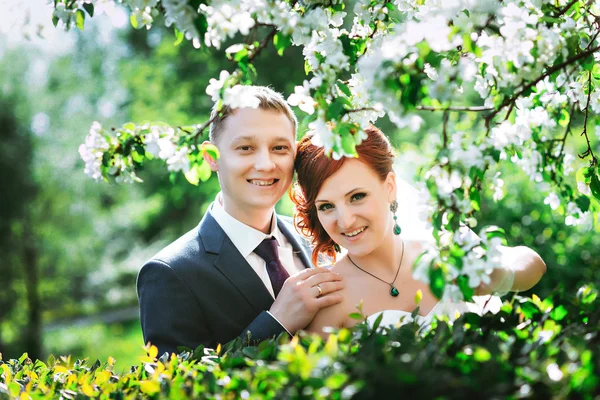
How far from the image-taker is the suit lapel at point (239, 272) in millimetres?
3625

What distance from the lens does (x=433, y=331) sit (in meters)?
2.40

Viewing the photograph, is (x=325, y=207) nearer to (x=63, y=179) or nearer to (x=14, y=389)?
(x=14, y=389)

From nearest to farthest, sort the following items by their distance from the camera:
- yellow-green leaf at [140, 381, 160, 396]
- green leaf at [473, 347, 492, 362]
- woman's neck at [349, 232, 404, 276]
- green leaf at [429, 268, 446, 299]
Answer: green leaf at [473, 347, 492, 362], green leaf at [429, 268, 446, 299], yellow-green leaf at [140, 381, 160, 396], woman's neck at [349, 232, 404, 276]

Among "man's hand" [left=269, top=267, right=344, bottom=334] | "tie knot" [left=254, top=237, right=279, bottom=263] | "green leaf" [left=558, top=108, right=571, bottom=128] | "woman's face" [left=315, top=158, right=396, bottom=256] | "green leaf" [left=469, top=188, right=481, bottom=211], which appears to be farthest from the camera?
"tie knot" [left=254, top=237, right=279, bottom=263]

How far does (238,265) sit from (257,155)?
0.67 m

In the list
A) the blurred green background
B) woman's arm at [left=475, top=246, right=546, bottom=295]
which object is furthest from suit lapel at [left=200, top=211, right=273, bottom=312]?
the blurred green background

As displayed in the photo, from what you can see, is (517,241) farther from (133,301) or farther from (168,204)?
(133,301)

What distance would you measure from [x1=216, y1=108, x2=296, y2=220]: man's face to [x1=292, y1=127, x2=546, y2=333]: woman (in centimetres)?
13

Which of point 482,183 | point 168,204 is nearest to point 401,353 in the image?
point 482,183

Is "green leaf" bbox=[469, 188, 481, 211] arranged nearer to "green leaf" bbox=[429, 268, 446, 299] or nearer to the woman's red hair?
"green leaf" bbox=[429, 268, 446, 299]

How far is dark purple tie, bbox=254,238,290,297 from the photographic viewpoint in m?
3.79

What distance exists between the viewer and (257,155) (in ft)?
12.3

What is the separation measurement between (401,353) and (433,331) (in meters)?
0.35

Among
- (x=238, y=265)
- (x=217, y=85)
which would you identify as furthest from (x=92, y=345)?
(x=217, y=85)
